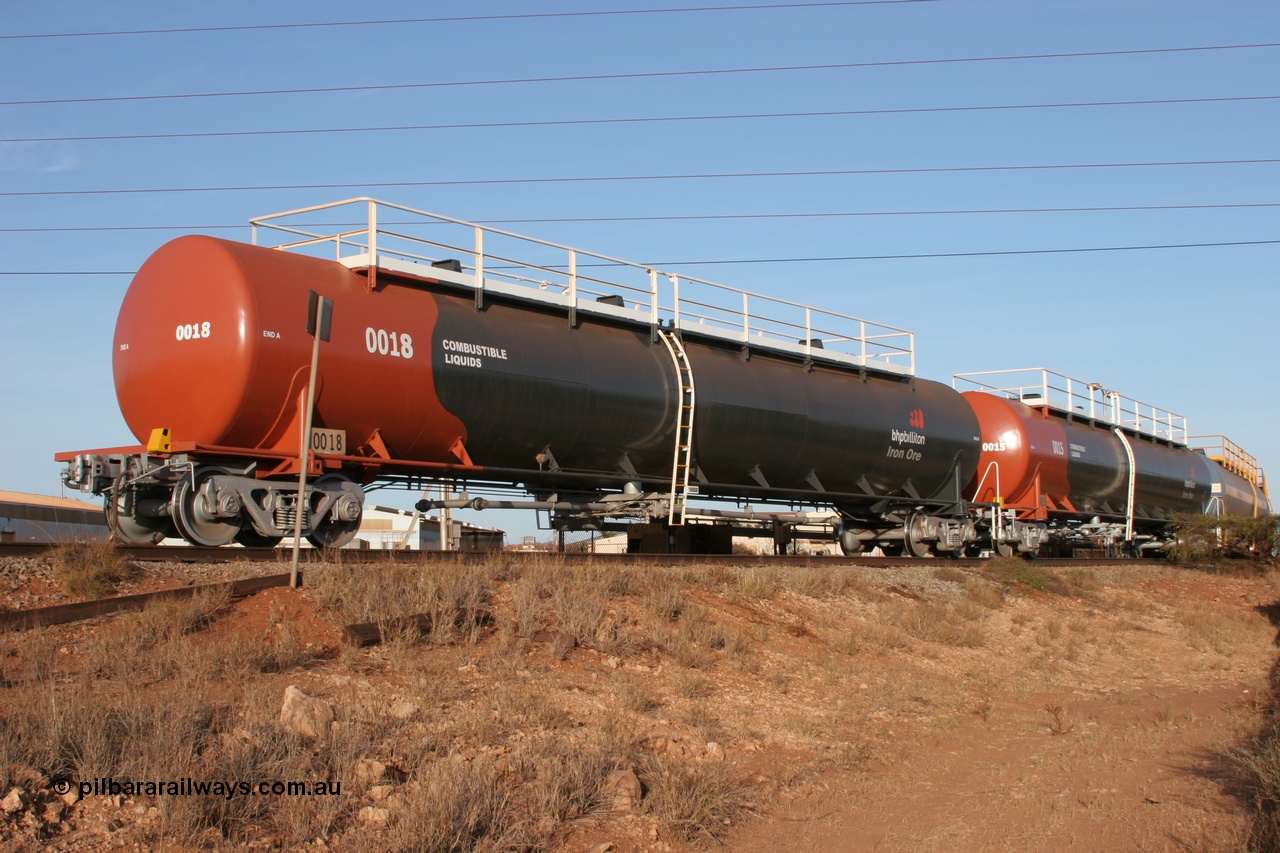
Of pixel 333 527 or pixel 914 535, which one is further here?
pixel 914 535

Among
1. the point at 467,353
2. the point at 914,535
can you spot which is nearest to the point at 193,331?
the point at 467,353

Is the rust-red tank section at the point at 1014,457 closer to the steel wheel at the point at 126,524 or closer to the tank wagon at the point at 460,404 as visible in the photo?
the tank wagon at the point at 460,404

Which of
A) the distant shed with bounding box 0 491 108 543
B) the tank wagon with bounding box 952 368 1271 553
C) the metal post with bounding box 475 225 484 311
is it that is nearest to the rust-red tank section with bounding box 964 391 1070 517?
the tank wagon with bounding box 952 368 1271 553

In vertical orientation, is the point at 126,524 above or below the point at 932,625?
above

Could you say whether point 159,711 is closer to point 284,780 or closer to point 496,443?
point 284,780

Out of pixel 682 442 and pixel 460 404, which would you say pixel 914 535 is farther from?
pixel 460 404

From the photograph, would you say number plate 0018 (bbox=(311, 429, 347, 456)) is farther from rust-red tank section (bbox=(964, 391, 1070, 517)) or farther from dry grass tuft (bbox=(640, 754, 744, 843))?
rust-red tank section (bbox=(964, 391, 1070, 517))

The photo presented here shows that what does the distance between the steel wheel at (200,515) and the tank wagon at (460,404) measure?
0.08 ft

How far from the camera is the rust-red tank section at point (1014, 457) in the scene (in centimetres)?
2562

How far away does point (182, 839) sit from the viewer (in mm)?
5266

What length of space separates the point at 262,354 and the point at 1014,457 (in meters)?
19.1

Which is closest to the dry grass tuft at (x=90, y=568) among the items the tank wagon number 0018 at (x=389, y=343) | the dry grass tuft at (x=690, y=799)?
the tank wagon number 0018 at (x=389, y=343)

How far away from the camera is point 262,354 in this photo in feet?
38.8

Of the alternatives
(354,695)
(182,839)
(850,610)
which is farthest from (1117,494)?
(182,839)
